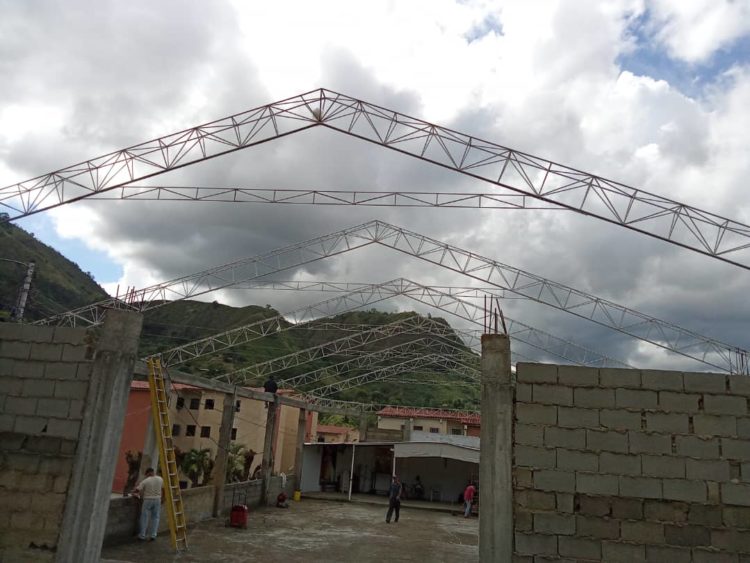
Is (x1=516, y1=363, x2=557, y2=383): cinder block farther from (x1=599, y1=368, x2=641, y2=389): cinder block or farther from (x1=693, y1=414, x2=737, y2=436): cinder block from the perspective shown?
(x1=693, y1=414, x2=737, y2=436): cinder block

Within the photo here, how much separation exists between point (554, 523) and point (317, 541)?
7.78 meters

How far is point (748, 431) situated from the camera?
594 centimetres

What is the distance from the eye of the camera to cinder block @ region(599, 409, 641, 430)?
241 inches

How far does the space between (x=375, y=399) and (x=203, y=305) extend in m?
32.5

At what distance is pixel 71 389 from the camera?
22.6 ft

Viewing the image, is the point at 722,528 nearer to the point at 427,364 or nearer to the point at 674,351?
the point at 674,351

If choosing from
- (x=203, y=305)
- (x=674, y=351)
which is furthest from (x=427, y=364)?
(x=203, y=305)

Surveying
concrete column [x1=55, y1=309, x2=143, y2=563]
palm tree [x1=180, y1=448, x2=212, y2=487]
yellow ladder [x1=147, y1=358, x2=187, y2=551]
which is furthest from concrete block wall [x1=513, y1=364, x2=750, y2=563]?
palm tree [x1=180, y1=448, x2=212, y2=487]

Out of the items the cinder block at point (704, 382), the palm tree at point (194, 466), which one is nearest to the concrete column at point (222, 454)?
the palm tree at point (194, 466)

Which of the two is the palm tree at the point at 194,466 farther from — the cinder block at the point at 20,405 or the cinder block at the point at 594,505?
the cinder block at the point at 594,505

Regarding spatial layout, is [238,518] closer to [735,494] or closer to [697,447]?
[697,447]

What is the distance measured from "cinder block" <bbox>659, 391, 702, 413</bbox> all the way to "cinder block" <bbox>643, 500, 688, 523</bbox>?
3.23 ft

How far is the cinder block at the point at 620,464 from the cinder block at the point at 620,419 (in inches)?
12.1

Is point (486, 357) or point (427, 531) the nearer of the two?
point (486, 357)
